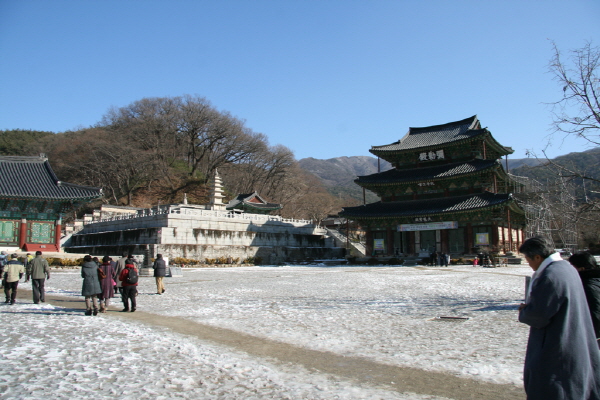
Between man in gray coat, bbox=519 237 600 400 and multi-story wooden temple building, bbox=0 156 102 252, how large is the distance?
3631cm

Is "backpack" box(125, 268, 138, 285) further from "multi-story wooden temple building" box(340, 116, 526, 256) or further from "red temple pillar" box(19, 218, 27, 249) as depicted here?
"multi-story wooden temple building" box(340, 116, 526, 256)

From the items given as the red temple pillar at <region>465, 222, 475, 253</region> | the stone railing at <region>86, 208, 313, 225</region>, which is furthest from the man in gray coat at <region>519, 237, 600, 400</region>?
the red temple pillar at <region>465, 222, 475, 253</region>

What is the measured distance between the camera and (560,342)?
127 inches

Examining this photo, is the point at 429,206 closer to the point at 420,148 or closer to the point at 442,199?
the point at 442,199

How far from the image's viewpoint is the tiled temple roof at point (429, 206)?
114 ft

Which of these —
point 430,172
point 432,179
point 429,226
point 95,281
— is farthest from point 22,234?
point 430,172

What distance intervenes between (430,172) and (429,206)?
330 centimetres

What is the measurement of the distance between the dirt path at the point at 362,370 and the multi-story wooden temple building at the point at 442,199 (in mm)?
30287

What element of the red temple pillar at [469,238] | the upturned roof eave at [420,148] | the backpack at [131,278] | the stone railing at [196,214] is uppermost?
the upturned roof eave at [420,148]

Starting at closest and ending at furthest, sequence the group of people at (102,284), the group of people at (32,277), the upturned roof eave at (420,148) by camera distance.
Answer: the group of people at (102,284), the group of people at (32,277), the upturned roof eave at (420,148)

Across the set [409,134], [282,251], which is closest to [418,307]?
[282,251]

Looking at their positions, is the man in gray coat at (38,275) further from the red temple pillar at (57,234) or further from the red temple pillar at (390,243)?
the red temple pillar at (390,243)

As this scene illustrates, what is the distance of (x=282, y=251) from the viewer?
42.6 m

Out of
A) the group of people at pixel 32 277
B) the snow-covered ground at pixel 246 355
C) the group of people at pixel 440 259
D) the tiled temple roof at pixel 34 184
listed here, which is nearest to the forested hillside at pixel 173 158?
the tiled temple roof at pixel 34 184
